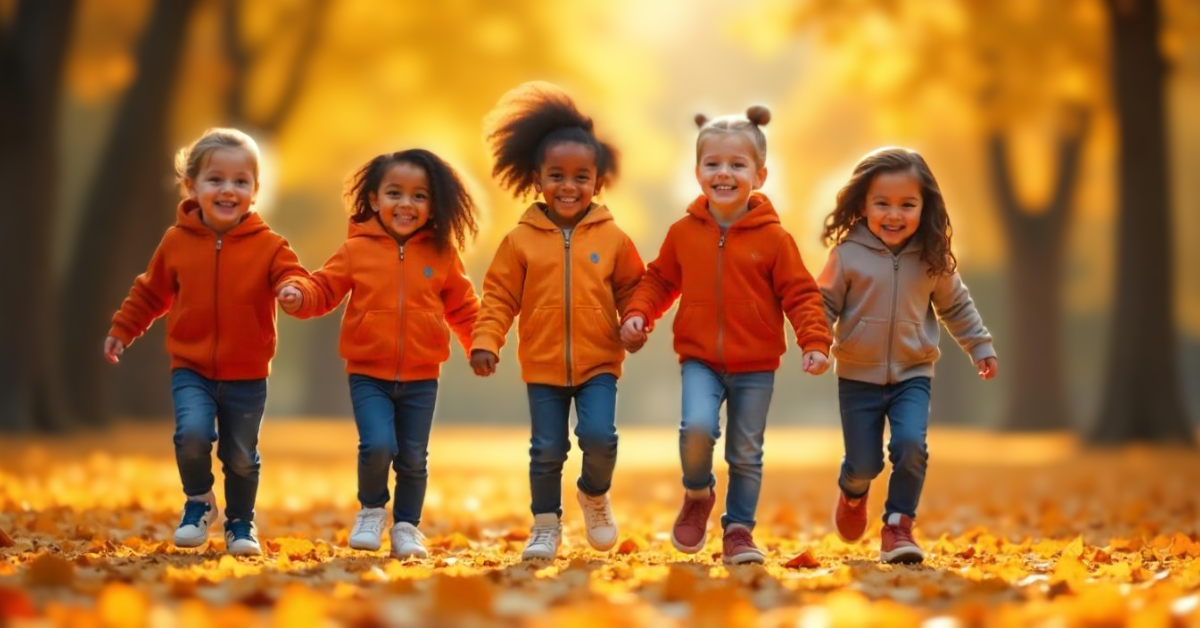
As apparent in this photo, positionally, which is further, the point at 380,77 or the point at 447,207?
the point at 380,77

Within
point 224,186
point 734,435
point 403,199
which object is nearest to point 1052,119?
point 734,435

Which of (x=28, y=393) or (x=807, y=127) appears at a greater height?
(x=807, y=127)

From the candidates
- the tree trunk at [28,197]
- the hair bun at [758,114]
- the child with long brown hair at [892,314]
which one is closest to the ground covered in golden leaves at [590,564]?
the child with long brown hair at [892,314]

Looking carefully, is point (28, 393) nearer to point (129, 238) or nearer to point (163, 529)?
point (129, 238)

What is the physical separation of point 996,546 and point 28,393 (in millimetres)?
12413

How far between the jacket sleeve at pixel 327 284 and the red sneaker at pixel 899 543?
8.45 feet

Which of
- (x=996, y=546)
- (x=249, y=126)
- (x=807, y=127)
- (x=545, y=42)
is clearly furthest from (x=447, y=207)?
A: (x=807, y=127)

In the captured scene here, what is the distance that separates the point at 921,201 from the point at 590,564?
2203 mm

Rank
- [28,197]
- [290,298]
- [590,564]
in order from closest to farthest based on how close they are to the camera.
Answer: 1. [590,564]
2. [290,298]
3. [28,197]

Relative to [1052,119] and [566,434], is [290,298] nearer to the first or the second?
[566,434]

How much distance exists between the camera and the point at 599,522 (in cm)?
626

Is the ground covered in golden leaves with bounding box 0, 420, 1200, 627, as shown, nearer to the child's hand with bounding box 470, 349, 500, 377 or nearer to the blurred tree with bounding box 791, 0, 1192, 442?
the child's hand with bounding box 470, 349, 500, 377

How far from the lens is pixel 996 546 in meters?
6.86

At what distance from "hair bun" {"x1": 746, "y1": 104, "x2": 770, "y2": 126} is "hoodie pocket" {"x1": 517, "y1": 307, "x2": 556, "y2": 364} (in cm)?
121
